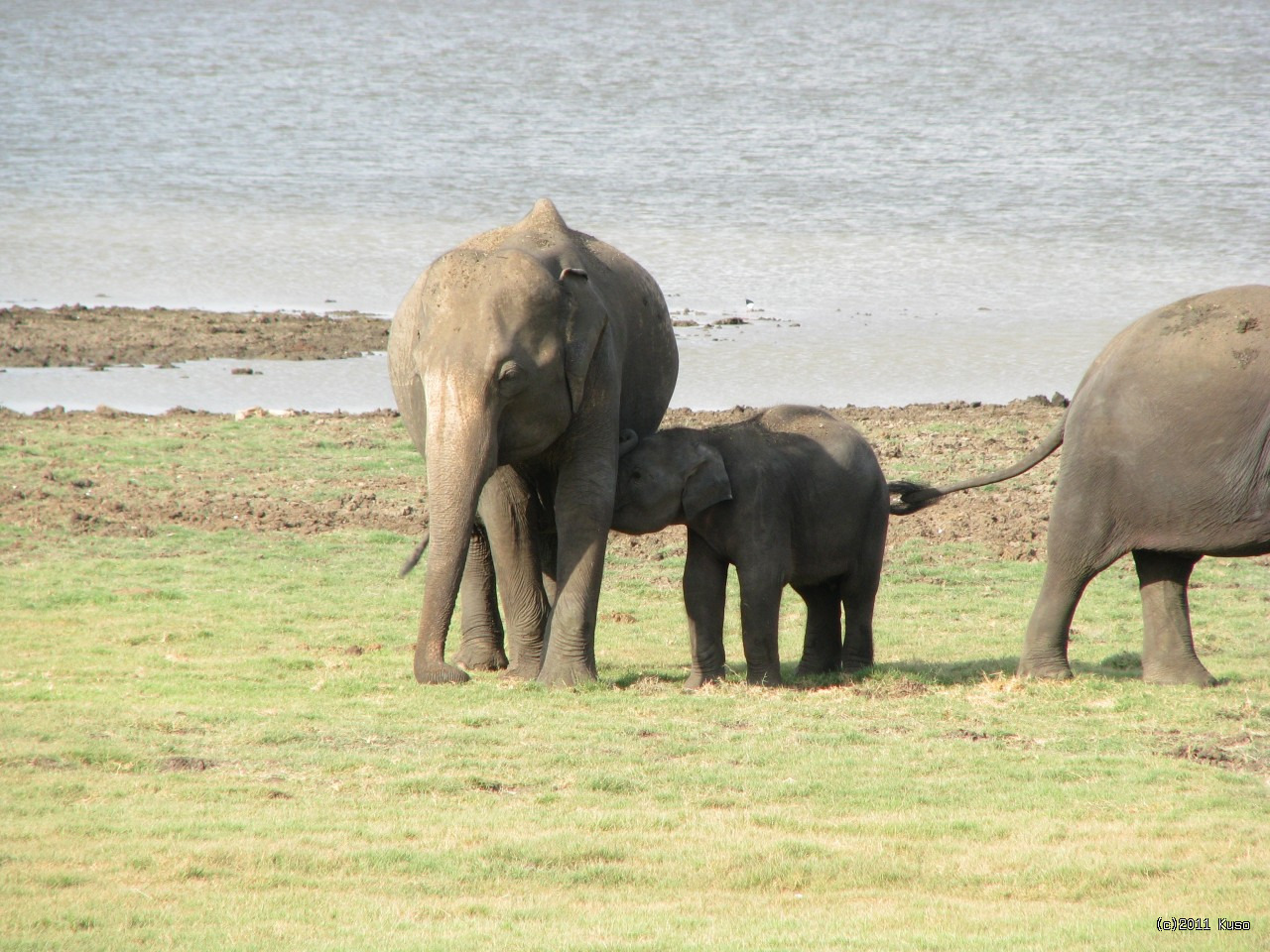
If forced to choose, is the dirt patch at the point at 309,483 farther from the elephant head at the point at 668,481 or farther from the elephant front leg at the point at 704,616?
the elephant head at the point at 668,481

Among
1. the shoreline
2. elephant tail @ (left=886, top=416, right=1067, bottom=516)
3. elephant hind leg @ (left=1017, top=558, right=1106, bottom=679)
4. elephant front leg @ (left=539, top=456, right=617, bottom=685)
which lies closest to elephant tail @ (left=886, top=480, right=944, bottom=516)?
elephant tail @ (left=886, top=416, right=1067, bottom=516)

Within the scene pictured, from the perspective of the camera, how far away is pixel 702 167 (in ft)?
165

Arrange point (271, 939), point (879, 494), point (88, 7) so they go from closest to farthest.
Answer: point (271, 939)
point (879, 494)
point (88, 7)

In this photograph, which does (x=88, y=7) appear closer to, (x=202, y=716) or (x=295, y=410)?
(x=295, y=410)

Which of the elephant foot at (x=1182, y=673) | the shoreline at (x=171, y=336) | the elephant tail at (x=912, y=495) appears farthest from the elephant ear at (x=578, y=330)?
the shoreline at (x=171, y=336)

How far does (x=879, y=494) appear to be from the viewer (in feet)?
38.2

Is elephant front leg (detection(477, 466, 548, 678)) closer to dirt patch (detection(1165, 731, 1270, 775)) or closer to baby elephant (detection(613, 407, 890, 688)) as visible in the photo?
baby elephant (detection(613, 407, 890, 688))

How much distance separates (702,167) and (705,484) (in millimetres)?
40638

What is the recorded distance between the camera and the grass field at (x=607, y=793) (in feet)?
21.9

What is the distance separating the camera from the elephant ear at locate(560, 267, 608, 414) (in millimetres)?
10094

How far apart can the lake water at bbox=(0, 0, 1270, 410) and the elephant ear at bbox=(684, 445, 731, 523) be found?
1140 centimetres

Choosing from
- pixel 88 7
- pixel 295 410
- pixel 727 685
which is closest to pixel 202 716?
pixel 727 685

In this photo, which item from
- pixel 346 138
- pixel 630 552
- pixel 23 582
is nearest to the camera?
pixel 23 582

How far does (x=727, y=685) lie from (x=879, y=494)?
5.90ft
